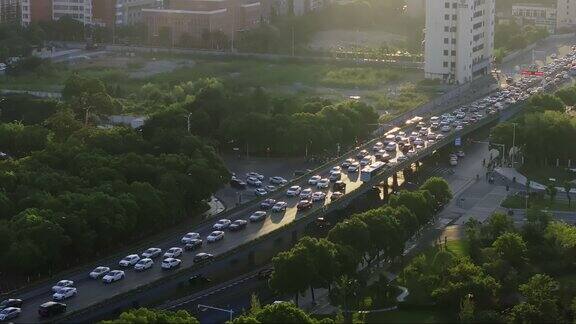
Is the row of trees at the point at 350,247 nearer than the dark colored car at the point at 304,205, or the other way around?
the row of trees at the point at 350,247

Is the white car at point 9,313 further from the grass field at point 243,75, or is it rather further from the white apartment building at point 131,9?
the white apartment building at point 131,9

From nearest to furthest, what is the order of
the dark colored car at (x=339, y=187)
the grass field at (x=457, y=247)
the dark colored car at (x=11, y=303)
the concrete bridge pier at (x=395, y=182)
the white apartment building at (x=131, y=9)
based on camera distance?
1. the dark colored car at (x=11, y=303)
2. the grass field at (x=457, y=247)
3. the dark colored car at (x=339, y=187)
4. the concrete bridge pier at (x=395, y=182)
5. the white apartment building at (x=131, y=9)

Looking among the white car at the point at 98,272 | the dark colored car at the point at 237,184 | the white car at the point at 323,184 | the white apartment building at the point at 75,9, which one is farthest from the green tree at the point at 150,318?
the white apartment building at the point at 75,9

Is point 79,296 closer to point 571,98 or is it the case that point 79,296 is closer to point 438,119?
point 438,119

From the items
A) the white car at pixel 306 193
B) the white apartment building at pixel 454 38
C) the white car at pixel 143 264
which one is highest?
the white apartment building at pixel 454 38

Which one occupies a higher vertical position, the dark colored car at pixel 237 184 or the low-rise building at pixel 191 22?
the low-rise building at pixel 191 22

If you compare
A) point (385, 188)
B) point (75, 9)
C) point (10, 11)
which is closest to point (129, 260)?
point (385, 188)

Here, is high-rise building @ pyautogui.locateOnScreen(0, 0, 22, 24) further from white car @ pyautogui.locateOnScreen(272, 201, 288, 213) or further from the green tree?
the green tree

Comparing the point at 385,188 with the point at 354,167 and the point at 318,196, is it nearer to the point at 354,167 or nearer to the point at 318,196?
the point at 354,167

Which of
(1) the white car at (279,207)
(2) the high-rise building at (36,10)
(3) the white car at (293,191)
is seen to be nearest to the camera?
(1) the white car at (279,207)
